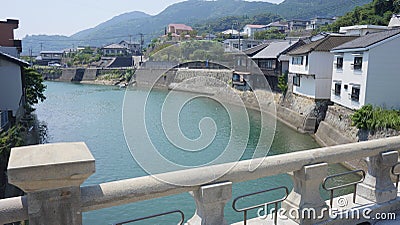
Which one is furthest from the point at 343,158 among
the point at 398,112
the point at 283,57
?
the point at 283,57

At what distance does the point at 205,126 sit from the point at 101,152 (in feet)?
52.9

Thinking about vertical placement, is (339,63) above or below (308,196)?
above

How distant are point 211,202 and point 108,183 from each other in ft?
2.76

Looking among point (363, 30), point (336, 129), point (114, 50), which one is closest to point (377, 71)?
point (336, 129)

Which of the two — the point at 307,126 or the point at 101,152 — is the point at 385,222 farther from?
the point at 307,126

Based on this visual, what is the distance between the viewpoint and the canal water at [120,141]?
5679 millimetres

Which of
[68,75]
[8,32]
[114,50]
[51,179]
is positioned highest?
[114,50]

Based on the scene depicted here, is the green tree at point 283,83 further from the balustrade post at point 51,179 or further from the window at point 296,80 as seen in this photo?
the balustrade post at point 51,179

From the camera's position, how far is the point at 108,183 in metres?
2.38

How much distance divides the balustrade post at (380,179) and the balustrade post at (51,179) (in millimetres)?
3281

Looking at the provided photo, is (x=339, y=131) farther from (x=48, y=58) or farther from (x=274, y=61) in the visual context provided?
(x=48, y=58)

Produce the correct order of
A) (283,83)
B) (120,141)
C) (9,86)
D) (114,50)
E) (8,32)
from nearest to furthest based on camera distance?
1. (9,86)
2. (120,141)
3. (8,32)
4. (283,83)
5. (114,50)

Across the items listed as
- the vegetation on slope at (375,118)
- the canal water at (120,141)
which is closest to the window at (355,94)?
the vegetation on slope at (375,118)

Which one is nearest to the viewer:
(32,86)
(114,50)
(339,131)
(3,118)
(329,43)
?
(3,118)
